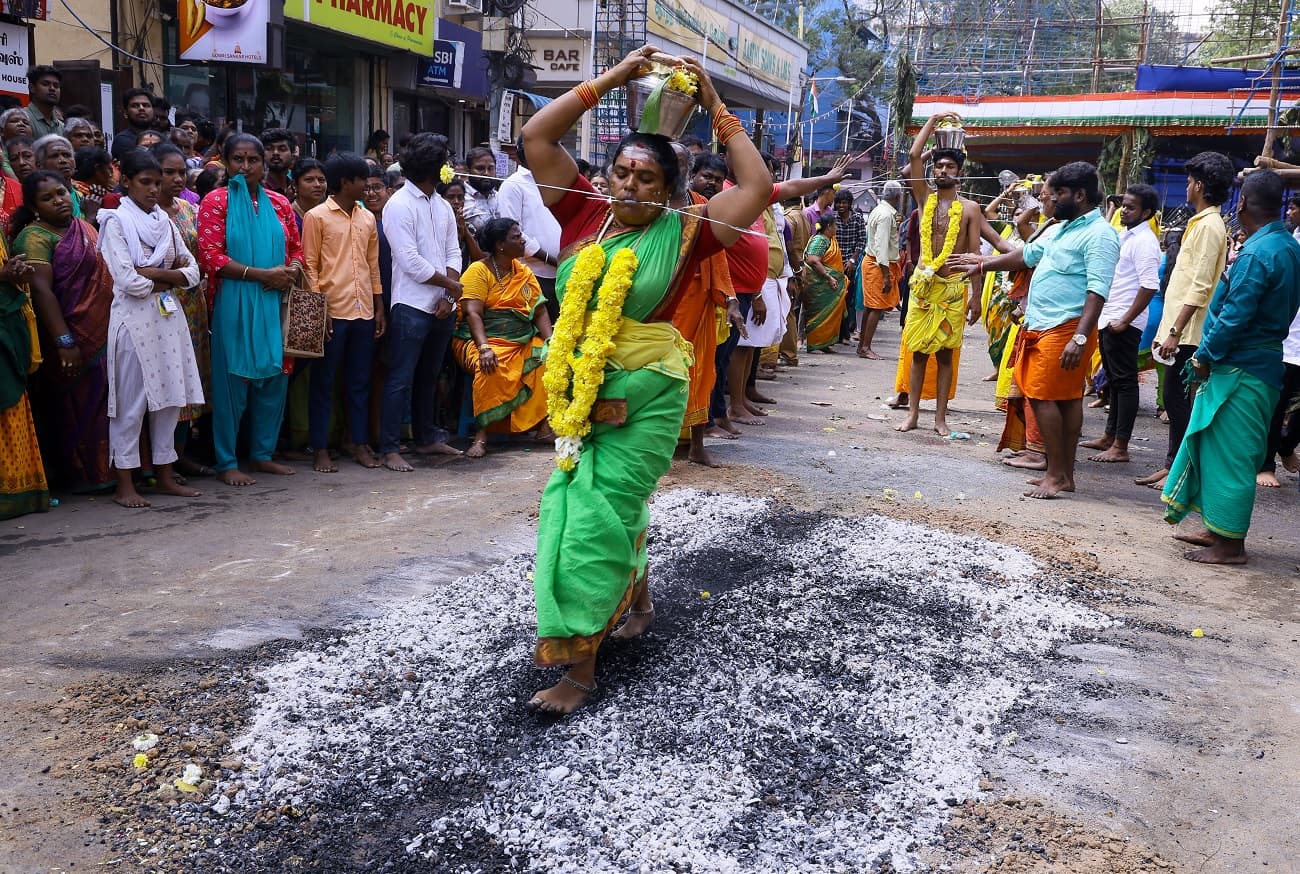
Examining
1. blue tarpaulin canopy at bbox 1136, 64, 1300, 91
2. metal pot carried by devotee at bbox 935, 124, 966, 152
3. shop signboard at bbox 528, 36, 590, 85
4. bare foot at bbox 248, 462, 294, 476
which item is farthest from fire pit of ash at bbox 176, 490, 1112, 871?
blue tarpaulin canopy at bbox 1136, 64, 1300, 91

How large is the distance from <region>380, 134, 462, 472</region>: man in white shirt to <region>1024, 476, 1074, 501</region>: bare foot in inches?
163

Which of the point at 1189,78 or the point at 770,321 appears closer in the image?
the point at 770,321

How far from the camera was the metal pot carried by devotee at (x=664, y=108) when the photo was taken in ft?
12.5

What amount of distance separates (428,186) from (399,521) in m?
2.51

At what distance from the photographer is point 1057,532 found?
631 cm

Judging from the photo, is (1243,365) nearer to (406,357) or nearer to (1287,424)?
(1287,424)

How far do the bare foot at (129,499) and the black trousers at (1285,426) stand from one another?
7363mm

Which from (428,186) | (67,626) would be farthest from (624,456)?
(428,186)

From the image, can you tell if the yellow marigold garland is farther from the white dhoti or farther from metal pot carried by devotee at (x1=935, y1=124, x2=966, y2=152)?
metal pot carried by devotee at (x1=935, y1=124, x2=966, y2=152)

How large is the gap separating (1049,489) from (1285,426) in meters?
2.59

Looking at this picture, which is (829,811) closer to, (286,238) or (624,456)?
(624,456)

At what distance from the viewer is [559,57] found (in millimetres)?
22688

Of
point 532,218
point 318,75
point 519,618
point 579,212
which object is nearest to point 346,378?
point 532,218

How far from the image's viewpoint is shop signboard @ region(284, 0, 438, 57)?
43.1ft
